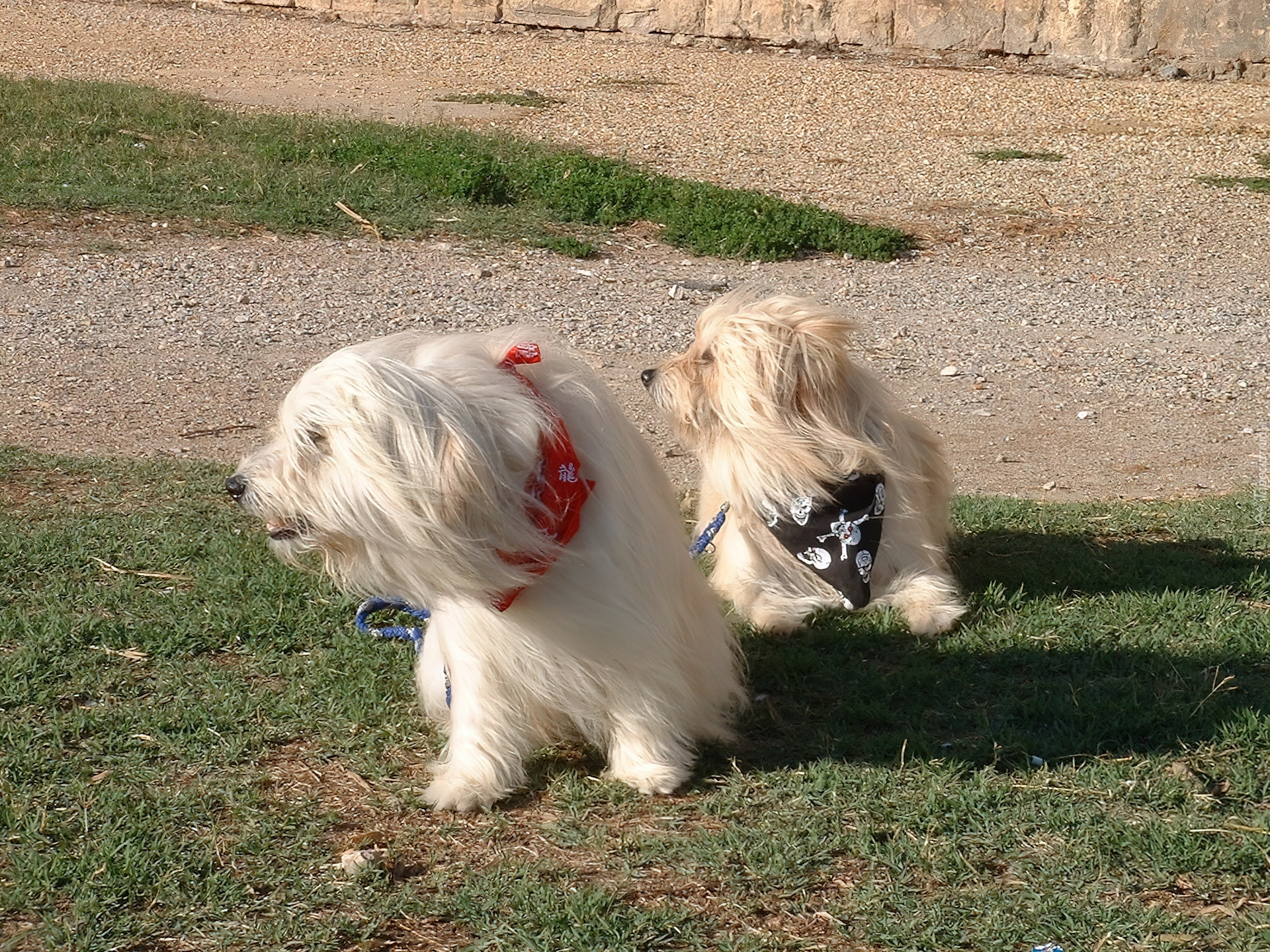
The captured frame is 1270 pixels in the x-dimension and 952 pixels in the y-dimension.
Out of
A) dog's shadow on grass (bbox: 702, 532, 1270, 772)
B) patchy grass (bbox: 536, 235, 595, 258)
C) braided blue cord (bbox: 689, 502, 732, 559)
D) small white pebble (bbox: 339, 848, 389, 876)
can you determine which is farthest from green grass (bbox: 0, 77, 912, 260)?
small white pebble (bbox: 339, 848, 389, 876)

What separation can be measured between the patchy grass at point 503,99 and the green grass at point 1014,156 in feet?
16.6

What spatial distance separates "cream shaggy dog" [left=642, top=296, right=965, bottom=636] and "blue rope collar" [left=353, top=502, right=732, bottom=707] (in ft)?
0.24

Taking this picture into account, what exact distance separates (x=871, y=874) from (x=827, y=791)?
0.36 meters

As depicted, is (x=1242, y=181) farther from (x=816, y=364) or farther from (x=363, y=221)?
(x=816, y=364)

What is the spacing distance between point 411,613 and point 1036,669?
2.05 meters

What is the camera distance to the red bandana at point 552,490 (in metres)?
3.15

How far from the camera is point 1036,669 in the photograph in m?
4.46

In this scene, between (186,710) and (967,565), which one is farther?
(967,565)

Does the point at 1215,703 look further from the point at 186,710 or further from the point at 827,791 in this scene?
the point at 186,710

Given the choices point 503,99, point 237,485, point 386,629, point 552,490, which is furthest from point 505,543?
point 503,99

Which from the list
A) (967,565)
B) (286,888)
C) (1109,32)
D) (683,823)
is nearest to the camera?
(286,888)

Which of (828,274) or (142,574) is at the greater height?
(828,274)

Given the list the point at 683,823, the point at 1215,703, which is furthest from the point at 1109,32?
the point at 683,823

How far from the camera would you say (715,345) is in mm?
4656
